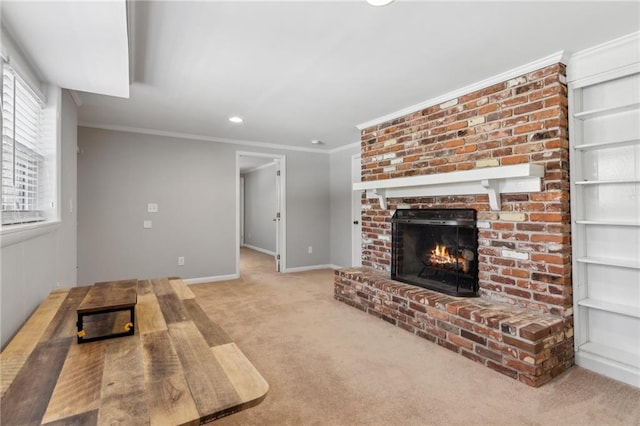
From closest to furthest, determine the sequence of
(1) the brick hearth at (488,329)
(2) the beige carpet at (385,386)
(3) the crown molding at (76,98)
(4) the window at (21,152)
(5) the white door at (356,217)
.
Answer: (4) the window at (21,152)
(2) the beige carpet at (385,386)
(1) the brick hearth at (488,329)
(3) the crown molding at (76,98)
(5) the white door at (356,217)

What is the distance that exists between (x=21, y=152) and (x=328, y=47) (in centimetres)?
195

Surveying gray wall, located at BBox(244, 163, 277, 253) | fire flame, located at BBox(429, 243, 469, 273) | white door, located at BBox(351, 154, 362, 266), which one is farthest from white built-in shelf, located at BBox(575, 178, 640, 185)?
gray wall, located at BBox(244, 163, 277, 253)

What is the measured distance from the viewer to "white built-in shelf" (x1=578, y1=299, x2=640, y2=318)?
82.0 inches

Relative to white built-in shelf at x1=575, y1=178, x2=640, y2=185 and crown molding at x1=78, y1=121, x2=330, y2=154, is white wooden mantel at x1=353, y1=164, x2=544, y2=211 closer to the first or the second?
white built-in shelf at x1=575, y1=178, x2=640, y2=185

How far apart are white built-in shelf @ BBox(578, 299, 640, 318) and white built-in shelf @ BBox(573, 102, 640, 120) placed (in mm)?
1312

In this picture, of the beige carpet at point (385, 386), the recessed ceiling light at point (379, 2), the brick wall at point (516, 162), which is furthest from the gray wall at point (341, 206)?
the recessed ceiling light at point (379, 2)

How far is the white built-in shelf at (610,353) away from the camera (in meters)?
2.11

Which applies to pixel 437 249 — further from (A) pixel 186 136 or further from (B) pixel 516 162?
(A) pixel 186 136

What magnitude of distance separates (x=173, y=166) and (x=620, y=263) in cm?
486

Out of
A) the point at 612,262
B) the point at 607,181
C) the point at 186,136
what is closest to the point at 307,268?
the point at 186,136

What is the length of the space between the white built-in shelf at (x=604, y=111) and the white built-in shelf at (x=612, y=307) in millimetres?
1312

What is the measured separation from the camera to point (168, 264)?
4.57m

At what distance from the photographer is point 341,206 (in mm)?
5730

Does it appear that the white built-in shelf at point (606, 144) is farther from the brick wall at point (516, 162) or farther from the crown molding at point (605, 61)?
the crown molding at point (605, 61)
